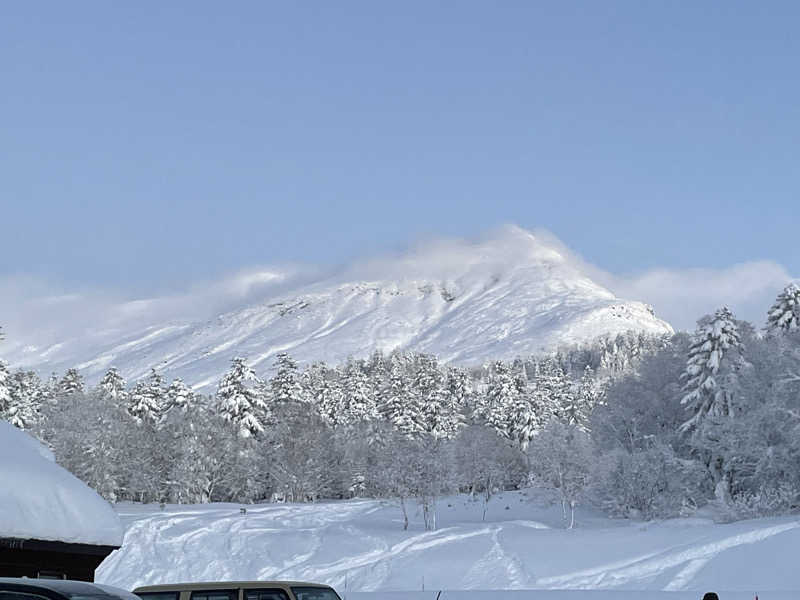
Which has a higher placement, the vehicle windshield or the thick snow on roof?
the thick snow on roof

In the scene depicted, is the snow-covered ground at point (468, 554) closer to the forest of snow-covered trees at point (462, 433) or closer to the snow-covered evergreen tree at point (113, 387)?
the forest of snow-covered trees at point (462, 433)

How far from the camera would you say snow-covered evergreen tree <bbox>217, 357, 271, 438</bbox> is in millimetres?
95812

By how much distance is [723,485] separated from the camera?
199ft

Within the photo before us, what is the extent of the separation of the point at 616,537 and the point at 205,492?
43.7 m

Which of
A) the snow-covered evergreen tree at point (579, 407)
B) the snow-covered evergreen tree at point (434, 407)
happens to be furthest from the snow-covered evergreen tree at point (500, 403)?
the snow-covered evergreen tree at point (579, 407)

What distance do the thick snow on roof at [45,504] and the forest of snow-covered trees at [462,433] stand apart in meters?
49.3

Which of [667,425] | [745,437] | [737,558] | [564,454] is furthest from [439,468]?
[737,558]

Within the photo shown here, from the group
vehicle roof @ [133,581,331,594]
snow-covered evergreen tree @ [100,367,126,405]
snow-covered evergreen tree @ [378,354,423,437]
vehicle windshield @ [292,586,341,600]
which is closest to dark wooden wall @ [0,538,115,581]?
vehicle roof @ [133,581,331,594]

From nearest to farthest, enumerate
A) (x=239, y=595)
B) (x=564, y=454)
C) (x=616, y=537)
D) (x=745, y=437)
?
(x=239, y=595)
(x=616, y=537)
(x=745, y=437)
(x=564, y=454)

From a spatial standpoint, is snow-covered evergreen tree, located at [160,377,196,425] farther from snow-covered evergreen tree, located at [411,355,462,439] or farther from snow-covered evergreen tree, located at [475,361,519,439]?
snow-covered evergreen tree, located at [475,361,519,439]

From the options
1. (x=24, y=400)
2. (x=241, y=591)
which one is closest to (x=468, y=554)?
(x=241, y=591)

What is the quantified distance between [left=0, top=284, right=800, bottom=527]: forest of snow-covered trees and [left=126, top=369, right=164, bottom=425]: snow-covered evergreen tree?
0.16m

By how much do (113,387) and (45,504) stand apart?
291ft

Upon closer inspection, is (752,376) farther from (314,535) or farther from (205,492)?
(205,492)
